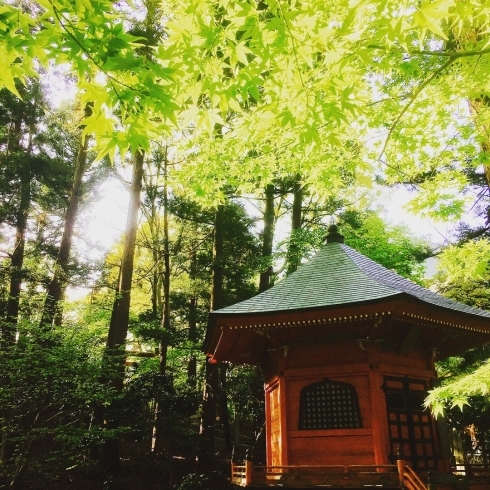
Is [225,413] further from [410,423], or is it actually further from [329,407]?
[410,423]

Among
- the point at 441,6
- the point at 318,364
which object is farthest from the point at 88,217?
the point at 441,6

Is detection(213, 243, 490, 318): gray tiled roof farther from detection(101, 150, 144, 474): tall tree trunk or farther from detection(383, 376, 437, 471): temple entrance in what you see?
detection(101, 150, 144, 474): tall tree trunk

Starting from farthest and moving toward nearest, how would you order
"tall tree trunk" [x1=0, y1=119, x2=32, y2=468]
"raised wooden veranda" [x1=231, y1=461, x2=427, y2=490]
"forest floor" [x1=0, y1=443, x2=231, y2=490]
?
1. "tall tree trunk" [x1=0, y1=119, x2=32, y2=468]
2. "forest floor" [x1=0, y1=443, x2=231, y2=490]
3. "raised wooden veranda" [x1=231, y1=461, x2=427, y2=490]

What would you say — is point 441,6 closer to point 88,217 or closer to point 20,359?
point 20,359

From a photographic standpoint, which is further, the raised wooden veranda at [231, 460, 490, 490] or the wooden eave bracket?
the wooden eave bracket

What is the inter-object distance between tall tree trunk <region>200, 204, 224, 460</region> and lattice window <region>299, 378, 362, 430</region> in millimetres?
5895

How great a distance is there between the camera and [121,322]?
13203mm

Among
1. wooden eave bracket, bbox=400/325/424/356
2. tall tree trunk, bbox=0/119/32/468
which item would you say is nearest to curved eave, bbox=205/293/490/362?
wooden eave bracket, bbox=400/325/424/356

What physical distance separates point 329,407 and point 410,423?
1692 mm

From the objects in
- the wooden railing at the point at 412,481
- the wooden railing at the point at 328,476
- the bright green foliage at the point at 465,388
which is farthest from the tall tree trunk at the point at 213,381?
the bright green foliage at the point at 465,388

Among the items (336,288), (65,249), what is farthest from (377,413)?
(65,249)

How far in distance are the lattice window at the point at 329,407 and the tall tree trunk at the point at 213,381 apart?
19.3ft

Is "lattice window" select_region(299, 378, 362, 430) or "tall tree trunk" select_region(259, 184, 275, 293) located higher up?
"tall tree trunk" select_region(259, 184, 275, 293)

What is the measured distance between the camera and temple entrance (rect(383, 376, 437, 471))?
310 inches
